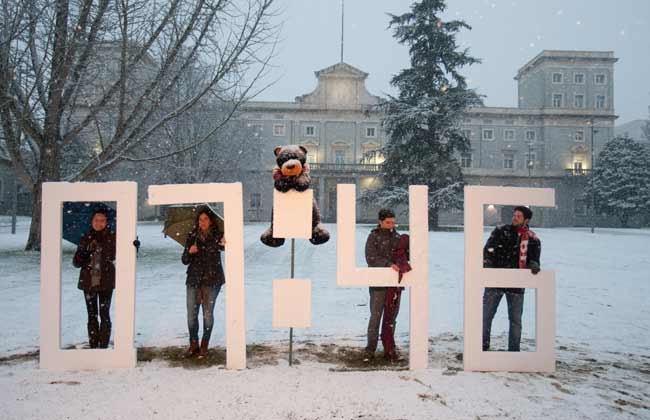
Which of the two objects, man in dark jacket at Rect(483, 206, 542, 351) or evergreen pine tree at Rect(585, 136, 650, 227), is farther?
evergreen pine tree at Rect(585, 136, 650, 227)

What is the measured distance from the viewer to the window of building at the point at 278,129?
147 ft

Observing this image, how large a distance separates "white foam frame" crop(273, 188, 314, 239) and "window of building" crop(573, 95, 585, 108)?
50.5m

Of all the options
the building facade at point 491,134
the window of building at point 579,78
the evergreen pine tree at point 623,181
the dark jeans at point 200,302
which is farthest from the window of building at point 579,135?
the dark jeans at point 200,302

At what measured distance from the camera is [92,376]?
4.25 metres

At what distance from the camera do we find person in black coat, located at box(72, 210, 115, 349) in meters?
4.66

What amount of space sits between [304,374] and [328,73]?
4195 centimetres

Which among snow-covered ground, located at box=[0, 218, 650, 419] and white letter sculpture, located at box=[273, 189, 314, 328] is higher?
white letter sculpture, located at box=[273, 189, 314, 328]

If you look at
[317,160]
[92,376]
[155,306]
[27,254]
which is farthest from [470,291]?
[317,160]

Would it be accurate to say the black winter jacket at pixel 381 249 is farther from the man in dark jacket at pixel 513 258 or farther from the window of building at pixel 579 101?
the window of building at pixel 579 101

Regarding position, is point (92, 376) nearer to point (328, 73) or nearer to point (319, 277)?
point (319, 277)

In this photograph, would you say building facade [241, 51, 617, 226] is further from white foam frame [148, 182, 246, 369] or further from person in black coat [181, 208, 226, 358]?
white foam frame [148, 182, 246, 369]

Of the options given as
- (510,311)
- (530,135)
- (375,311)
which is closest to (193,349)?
(375,311)

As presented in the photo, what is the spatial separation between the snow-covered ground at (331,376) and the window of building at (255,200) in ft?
113

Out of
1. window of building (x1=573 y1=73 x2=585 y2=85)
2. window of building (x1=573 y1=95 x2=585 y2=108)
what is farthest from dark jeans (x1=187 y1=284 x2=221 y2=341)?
window of building (x1=573 y1=73 x2=585 y2=85)
